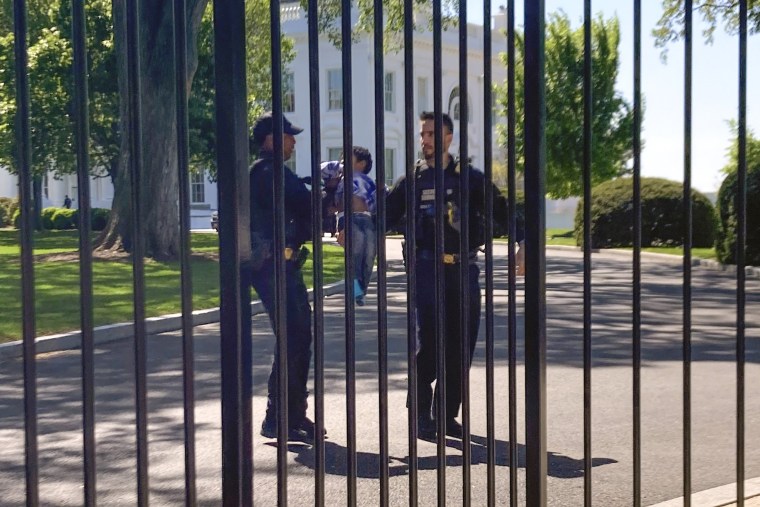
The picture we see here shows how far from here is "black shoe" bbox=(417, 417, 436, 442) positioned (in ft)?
20.9

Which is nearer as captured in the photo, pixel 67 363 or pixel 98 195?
pixel 67 363

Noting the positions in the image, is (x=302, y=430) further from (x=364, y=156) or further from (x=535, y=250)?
(x=535, y=250)

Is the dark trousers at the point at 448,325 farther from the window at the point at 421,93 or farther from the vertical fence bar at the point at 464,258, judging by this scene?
the window at the point at 421,93

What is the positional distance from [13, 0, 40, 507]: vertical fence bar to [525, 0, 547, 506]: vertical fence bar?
59.1 inches

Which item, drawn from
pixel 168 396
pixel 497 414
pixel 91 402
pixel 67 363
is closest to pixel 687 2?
pixel 91 402

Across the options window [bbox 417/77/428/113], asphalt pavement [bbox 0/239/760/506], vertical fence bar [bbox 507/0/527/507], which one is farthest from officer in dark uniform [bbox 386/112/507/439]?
window [bbox 417/77/428/113]

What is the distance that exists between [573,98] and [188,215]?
3250cm

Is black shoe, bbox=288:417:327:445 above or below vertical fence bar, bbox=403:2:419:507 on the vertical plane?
below

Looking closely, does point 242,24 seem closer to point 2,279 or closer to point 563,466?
point 563,466

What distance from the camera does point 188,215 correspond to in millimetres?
2859

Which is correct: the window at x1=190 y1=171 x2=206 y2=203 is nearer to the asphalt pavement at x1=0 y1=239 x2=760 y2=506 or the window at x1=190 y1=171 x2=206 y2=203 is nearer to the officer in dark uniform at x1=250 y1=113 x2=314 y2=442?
the asphalt pavement at x1=0 y1=239 x2=760 y2=506

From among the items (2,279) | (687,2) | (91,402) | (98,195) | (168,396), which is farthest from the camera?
(98,195)

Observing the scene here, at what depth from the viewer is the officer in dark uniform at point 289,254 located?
17.7 feet

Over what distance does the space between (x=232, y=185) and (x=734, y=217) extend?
1894 centimetres
